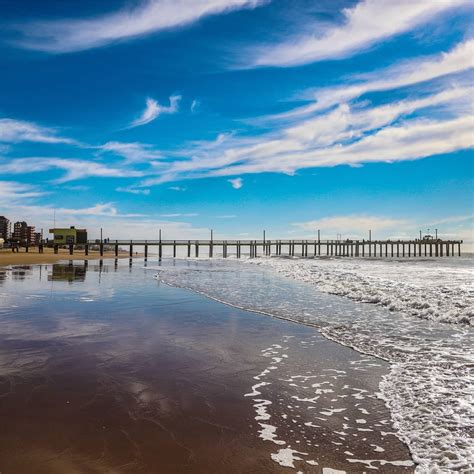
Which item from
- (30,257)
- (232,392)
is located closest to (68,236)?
(30,257)

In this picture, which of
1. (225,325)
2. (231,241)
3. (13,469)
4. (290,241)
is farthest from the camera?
(290,241)

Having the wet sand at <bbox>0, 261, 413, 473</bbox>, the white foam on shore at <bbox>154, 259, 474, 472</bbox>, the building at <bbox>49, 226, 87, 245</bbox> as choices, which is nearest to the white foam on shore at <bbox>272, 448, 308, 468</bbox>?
the wet sand at <bbox>0, 261, 413, 473</bbox>

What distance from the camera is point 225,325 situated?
912 cm

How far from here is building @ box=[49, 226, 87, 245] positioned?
7219 centimetres

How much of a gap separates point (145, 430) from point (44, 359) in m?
3.04

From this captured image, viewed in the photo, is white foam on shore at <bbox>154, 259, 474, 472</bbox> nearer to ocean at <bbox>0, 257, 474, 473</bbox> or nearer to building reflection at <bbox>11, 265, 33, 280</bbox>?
ocean at <bbox>0, 257, 474, 473</bbox>

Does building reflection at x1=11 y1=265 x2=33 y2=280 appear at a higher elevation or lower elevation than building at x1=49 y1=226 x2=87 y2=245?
lower

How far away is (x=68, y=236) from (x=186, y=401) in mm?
74762

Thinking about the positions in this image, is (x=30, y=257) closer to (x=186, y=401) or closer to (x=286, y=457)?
(x=186, y=401)

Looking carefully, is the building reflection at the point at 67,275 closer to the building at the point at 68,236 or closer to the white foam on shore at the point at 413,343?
the white foam on shore at the point at 413,343

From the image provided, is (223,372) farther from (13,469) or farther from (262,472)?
(13,469)

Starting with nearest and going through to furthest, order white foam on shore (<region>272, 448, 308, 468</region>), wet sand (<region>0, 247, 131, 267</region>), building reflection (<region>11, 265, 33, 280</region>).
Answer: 1. white foam on shore (<region>272, 448, 308, 468</region>)
2. building reflection (<region>11, 265, 33, 280</region>)
3. wet sand (<region>0, 247, 131, 267</region>)

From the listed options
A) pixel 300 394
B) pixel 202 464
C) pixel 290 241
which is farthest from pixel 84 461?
pixel 290 241

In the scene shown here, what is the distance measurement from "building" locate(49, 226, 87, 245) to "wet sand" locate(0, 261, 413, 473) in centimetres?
6855
